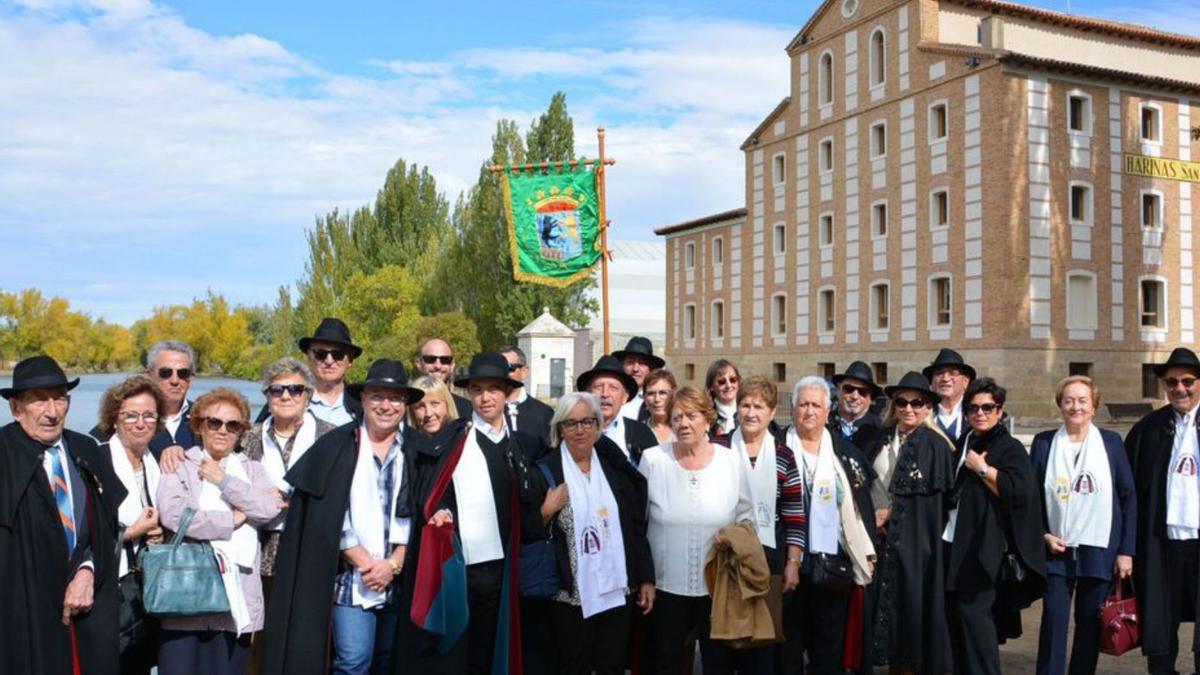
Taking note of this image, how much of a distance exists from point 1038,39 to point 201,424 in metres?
39.6

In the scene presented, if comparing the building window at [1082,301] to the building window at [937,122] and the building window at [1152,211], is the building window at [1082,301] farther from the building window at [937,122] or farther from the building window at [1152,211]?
the building window at [937,122]

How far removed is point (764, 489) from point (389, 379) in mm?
2215

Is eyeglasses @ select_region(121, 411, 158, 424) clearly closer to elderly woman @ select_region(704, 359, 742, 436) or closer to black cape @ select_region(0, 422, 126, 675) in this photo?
black cape @ select_region(0, 422, 126, 675)

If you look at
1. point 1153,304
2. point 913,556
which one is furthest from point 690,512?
point 1153,304

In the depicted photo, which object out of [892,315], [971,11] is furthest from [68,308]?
[971,11]

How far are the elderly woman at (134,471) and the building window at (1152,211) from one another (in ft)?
122

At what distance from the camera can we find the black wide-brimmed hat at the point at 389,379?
17.5 ft

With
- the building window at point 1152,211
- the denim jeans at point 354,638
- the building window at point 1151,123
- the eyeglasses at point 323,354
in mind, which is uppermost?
the building window at point 1151,123

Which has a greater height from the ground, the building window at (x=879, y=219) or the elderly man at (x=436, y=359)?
the building window at (x=879, y=219)

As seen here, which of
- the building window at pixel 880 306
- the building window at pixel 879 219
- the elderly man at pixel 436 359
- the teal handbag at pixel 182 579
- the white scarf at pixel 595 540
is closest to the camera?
the teal handbag at pixel 182 579

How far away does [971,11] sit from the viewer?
127ft

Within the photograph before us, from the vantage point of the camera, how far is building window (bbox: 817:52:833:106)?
42125 millimetres

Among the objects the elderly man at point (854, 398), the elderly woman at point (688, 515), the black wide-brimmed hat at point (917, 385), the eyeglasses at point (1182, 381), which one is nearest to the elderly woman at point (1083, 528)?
the eyeglasses at point (1182, 381)

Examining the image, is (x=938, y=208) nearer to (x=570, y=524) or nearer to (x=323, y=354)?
(x=323, y=354)
